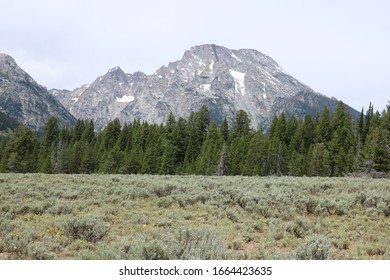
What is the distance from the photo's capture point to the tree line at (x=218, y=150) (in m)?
67.4

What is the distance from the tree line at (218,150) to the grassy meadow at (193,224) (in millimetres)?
42667

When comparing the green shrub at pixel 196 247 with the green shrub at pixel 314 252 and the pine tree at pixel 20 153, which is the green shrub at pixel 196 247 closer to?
the green shrub at pixel 314 252

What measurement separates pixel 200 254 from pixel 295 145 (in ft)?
259

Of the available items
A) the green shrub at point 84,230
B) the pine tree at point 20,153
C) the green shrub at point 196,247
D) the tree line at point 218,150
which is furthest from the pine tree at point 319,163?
the pine tree at point 20,153

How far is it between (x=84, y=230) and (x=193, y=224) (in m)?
3.75

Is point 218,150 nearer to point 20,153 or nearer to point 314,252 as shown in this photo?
point 20,153

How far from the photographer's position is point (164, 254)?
705 centimetres

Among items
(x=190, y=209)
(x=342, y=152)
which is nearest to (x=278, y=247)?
(x=190, y=209)

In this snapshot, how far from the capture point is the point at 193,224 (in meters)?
11.9

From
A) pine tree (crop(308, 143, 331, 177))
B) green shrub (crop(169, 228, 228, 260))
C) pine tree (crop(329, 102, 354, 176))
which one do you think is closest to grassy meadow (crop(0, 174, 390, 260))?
green shrub (crop(169, 228, 228, 260))

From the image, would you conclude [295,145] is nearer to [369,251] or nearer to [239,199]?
[239,199]

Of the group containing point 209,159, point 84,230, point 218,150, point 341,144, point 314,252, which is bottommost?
point 84,230

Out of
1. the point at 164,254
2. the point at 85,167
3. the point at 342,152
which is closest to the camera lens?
the point at 164,254

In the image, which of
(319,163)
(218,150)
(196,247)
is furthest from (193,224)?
(218,150)
